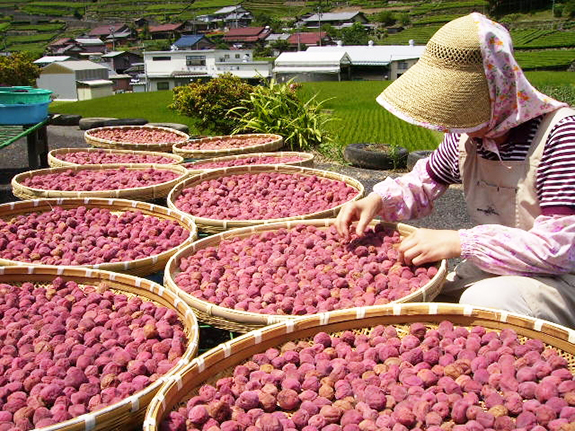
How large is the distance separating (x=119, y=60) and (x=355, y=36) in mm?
27912

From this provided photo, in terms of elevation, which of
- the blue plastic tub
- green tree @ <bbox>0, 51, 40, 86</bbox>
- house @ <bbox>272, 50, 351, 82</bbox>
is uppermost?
house @ <bbox>272, 50, 351, 82</bbox>

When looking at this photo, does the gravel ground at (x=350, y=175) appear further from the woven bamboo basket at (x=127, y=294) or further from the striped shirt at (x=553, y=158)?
the woven bamboo basket at (x=127, y=294)

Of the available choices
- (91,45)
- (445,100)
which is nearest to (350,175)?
(445,100)

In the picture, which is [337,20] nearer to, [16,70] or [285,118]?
[16,70]

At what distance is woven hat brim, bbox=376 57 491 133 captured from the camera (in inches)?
62.2

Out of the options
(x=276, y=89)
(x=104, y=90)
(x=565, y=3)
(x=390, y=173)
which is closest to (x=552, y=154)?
(x=390, y=173)

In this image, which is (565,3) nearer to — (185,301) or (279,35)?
(279,35)

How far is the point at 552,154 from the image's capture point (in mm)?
1608

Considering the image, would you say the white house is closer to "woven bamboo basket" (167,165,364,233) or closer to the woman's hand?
"woven bamboo basket" (167,165,364,233)

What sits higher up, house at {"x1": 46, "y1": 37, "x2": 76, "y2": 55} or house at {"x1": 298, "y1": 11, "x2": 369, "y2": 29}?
house at {"x1": 298, "y1": 11, "x2": 369, "y2": 29}

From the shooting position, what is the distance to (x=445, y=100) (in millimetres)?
1604

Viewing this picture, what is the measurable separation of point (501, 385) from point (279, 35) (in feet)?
257

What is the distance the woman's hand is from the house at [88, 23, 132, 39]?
8658 centimetres

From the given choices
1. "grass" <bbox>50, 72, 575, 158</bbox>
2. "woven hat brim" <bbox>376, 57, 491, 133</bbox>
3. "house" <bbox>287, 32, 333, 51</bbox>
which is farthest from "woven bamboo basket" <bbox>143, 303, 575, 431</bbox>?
"house" <bbox>287, 32, 333, 51</bbox>
